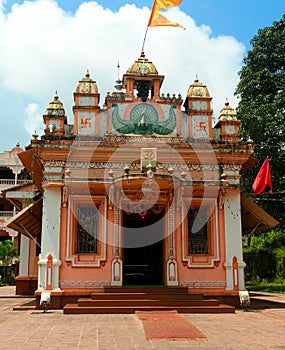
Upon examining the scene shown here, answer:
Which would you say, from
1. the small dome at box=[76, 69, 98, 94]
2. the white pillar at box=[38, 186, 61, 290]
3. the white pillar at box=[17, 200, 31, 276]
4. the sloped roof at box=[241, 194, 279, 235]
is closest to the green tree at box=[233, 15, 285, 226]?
the sloped roof at box=[241, 194, 279, 235]

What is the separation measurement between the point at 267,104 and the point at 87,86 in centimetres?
1319

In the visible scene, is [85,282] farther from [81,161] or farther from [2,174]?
[2,174]

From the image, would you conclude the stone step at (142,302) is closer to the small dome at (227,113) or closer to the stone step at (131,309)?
the stone step at (131,309)

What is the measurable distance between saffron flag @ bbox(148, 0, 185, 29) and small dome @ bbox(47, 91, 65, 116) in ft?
12.7

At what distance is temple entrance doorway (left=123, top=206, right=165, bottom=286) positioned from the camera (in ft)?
48.3

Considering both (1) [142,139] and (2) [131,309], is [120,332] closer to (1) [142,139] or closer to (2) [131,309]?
(2) [131,309]

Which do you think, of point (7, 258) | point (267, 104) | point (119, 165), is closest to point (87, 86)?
point (119, 165)

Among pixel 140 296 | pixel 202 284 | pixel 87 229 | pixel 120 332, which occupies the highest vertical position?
pixel 87 229

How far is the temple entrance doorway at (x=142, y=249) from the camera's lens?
1473cm

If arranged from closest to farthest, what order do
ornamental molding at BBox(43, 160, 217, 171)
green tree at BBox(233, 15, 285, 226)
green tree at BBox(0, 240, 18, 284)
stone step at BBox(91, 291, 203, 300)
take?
1. stone step at BBox(91, 291, 203, 300)
2. ornamental molding at BBox(43, 160, 217, 171)
3. green tree at BBox(233, 15, 285, 226)
4. green tree at BBox(0, 240, 18, 284)

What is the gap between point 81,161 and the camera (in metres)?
13.3

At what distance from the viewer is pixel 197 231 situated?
1335 centimetres

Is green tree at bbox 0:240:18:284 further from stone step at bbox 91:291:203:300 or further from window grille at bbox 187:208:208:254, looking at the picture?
window grille at bbox 187:208:208:254

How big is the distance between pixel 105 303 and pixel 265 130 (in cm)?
1544
